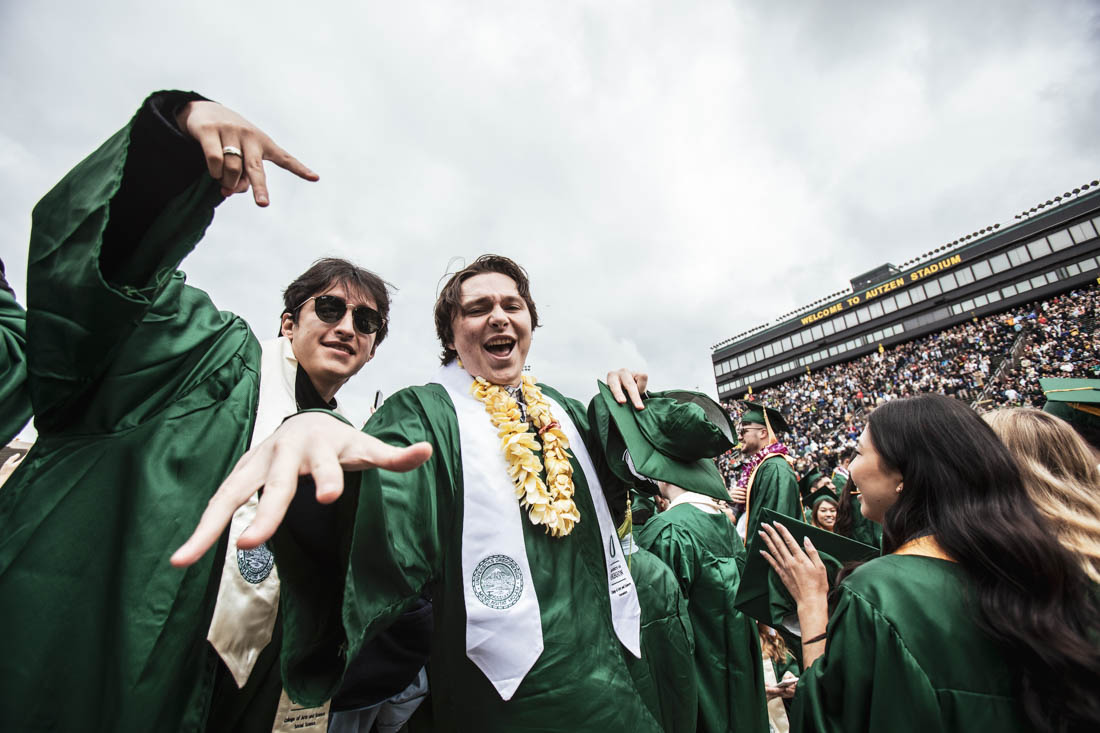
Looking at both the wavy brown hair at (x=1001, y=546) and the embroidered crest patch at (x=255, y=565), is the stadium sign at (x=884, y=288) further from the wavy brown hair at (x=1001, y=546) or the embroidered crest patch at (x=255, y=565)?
the embroidered crest patch at (x=255, y=565)

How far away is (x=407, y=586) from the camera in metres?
1.29

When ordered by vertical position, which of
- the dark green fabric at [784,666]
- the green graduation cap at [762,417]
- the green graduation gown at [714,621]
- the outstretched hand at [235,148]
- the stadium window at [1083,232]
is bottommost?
the dark green fabric at [784,666]

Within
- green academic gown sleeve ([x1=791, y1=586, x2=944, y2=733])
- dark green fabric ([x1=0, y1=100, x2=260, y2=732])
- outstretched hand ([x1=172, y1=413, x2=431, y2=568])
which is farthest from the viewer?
green academic gown sleeve ([x1=791, y1=586, x2=944, y2=733])

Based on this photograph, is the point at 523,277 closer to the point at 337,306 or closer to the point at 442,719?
the point at 337,306

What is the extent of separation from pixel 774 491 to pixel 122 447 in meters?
5.42

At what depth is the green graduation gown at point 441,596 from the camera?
1161 millimetres

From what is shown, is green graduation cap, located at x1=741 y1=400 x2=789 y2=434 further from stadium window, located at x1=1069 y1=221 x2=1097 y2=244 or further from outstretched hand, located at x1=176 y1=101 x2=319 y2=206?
stadium window, located at x1=1069 y1=221 x2=1097 y2=244

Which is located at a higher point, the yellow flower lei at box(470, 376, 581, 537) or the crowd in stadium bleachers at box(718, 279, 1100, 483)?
the crowd in stadium bleachers at box(718, 279, 1100, 483)

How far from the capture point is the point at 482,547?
179 cm

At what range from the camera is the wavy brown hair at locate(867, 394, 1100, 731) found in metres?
1.34

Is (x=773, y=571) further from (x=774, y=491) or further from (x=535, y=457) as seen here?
(x=774, y=491)

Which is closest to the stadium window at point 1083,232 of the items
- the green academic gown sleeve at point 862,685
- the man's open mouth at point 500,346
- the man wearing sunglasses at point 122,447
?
the green academic gown sleeve at point 862,685

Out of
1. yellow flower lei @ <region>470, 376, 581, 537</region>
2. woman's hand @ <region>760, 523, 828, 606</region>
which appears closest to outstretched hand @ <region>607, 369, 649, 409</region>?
yellow flower lei @ <region>470, 376, 581, 537</region>

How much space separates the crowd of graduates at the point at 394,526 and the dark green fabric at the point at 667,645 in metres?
0.02
